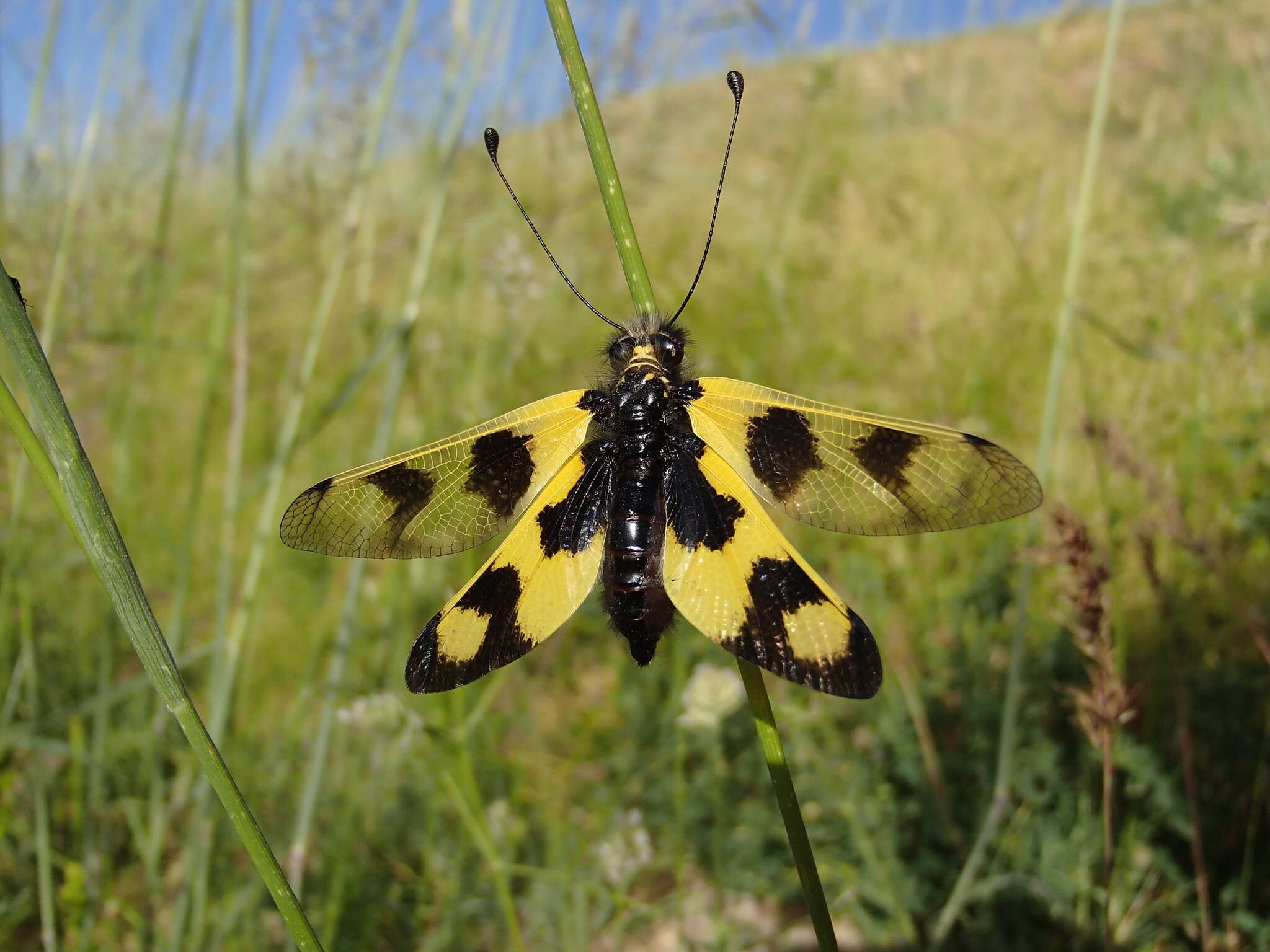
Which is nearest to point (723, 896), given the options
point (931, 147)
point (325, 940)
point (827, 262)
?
point (325, 940)

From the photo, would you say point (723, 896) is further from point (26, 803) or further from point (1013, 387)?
point (1013, 387)

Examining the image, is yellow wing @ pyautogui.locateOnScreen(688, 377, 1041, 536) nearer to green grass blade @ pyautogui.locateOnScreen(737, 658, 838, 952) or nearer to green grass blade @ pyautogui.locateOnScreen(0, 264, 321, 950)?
green grass blade @ pyautogui.locateOnScreen(737, 658, 838, 952)

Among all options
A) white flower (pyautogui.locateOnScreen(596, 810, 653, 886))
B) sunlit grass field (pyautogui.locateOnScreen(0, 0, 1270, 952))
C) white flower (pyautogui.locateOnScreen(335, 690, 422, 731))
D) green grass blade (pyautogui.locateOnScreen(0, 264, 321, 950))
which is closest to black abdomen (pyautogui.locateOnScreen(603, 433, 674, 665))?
sunlit grass field (pyautogui.locateOnScreen(0, 0, 1270, 952))

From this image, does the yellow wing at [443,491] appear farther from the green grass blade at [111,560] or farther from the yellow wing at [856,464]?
the green grass blade at [111,560]

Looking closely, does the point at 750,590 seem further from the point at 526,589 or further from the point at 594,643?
the point at 594,643

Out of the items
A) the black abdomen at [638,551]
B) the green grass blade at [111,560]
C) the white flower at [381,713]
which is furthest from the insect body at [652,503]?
the white flower at [381,713]

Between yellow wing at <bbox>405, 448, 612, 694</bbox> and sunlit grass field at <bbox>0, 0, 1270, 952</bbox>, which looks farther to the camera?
sunlit grass field at <bbox>0, 0, 1270, 952</bbox>

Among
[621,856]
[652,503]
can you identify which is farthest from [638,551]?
[621,856]
